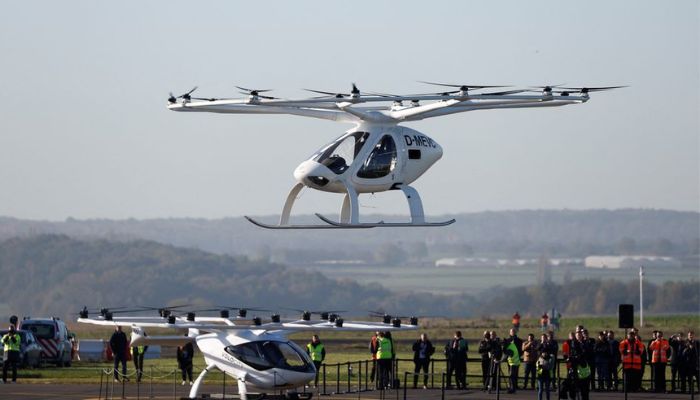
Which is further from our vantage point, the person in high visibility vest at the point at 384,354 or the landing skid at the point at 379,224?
the person in high visibility vest at the point at 384,354

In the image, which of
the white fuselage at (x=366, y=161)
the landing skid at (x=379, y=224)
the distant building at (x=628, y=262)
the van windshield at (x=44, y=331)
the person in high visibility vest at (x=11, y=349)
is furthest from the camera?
the distant building at (x=628, y=262)

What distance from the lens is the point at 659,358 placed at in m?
40.7

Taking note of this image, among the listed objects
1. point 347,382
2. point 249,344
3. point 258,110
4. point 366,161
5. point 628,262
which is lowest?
point 347,382

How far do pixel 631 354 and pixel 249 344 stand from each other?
11.9 m

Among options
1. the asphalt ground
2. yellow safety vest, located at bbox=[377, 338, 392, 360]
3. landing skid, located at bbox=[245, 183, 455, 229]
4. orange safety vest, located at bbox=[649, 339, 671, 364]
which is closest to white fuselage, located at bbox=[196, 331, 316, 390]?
landing skid, located at bbox=[245, 183, 455, 229]

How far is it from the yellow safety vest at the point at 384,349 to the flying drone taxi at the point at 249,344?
225 inches

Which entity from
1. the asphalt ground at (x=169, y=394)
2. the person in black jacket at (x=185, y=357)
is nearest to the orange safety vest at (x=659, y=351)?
the asphalt ground at (x=169, y=394)

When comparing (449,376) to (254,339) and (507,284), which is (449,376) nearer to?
(254,339)

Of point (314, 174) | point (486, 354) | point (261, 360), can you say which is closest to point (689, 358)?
point (486, 354)

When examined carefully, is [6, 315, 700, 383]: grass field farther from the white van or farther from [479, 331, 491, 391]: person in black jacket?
[479, 331, 491, 391]: person in black jacket

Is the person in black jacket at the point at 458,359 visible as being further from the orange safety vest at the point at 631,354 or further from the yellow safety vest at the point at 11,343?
the yellow safety vest at the point at 11,343

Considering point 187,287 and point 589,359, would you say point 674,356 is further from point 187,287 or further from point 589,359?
point 187,287

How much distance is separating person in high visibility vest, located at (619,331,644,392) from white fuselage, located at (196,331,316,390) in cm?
1032

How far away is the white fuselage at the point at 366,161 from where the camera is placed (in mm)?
33844
